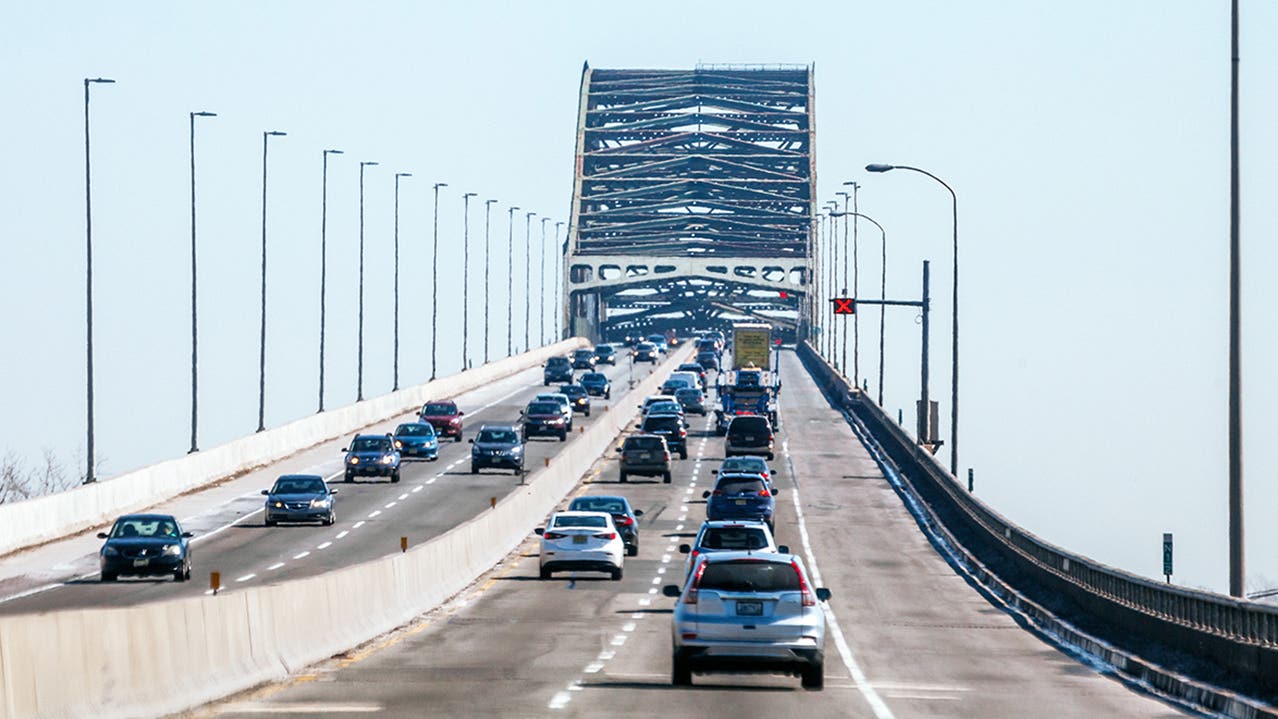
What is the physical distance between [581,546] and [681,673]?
790 inches

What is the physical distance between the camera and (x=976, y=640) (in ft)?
111

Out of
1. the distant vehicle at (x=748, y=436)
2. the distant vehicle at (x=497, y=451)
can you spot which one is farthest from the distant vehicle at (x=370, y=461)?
the distant vehicle at (x=748, y=436)

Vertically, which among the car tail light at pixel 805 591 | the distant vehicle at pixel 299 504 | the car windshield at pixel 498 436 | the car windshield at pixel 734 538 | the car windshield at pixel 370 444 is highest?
the car tail light at pixel 805 591

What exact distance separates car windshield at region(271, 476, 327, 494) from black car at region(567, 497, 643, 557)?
35.2 ft

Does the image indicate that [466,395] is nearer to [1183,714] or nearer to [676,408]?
[676,408]

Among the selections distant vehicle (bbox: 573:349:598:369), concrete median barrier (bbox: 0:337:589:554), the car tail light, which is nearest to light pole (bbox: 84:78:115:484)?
concrete median barrier (bbox: 0:337:589:554)

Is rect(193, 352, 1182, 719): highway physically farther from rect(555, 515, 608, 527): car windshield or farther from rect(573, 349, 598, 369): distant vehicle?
rect(573, 349, 598, 369): distant vehicle

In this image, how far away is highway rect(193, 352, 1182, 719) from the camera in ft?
73.5

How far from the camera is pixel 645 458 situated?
74000 mm

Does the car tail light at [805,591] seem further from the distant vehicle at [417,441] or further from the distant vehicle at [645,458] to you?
the distant vehicle at [417,441]

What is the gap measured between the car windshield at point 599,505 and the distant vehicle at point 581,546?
324cm

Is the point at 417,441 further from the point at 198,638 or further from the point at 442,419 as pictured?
the point at 198,638

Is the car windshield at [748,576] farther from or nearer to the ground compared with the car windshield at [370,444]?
farther from the ground

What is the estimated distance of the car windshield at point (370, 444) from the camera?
73562mm
